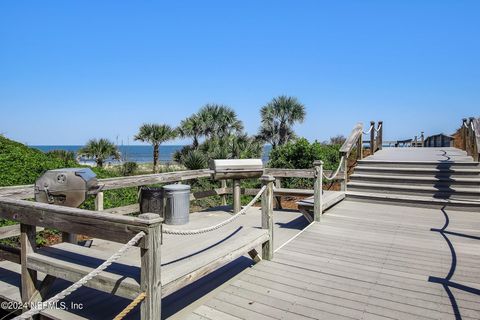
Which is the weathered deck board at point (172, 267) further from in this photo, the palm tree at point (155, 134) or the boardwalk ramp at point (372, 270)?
the palm tree at point (155, 134)

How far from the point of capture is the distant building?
17.6 m

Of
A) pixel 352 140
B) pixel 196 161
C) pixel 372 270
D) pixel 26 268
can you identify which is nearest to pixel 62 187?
pixel 26 268

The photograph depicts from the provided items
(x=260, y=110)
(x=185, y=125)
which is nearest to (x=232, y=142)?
(x=185, y=125)

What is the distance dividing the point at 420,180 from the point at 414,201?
104cm

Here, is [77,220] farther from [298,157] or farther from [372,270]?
[298,157]

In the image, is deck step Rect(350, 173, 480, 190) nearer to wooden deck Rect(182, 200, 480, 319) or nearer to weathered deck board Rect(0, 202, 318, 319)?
wooden deck Rect(182, 200, 480, 319)

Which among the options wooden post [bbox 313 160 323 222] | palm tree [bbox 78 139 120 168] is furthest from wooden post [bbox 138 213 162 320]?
palm tree [bbox 78 139 120 168]

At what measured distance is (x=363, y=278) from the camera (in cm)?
373

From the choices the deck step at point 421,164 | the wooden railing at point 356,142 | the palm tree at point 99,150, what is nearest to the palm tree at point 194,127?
the palm tree at point 99,150

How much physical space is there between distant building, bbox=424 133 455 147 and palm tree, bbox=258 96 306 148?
1028 cm

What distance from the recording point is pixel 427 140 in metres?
23.5

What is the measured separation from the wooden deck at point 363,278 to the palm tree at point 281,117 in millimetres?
23216

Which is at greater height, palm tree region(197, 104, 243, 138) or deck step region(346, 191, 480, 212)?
palm tree region(197, 104, 243, 138)

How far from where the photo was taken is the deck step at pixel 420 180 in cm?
777
